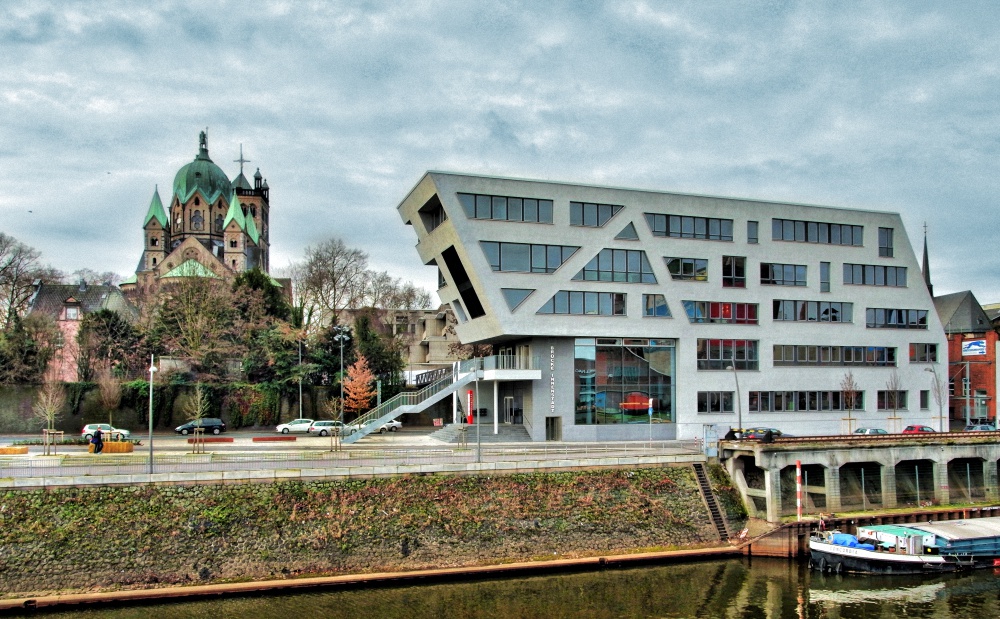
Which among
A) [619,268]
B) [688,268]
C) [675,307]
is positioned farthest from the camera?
[688,268]

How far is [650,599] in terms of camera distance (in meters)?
28.1

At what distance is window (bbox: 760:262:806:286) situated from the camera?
168ft

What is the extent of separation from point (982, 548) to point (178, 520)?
1353 inches

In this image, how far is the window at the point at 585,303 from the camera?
4678 cm

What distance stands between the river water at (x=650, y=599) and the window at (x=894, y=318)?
24.6 meters

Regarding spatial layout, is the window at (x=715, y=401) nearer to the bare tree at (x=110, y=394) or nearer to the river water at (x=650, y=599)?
the river water at (x=650, y=599)

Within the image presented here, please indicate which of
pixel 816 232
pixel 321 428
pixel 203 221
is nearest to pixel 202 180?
pixel 203 221

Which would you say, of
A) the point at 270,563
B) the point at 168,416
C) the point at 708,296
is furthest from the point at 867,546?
the point at 168,416

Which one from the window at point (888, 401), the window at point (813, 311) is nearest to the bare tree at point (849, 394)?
the window at point (888, 401)

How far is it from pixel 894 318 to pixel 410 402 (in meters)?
34.8

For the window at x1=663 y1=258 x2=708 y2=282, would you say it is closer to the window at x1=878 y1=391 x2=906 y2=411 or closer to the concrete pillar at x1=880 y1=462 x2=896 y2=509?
the concrete pillar at x1=880 y1=462 x2=896 y2=509

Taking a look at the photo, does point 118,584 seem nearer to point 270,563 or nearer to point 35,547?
point 35,547

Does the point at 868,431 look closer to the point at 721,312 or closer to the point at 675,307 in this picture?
the point at 721,312

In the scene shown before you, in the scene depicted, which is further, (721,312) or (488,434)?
(721,312)
